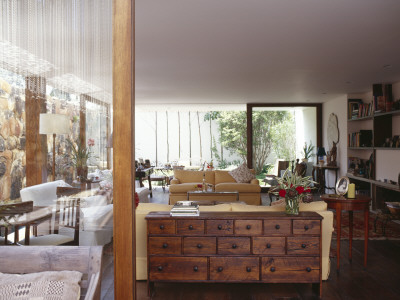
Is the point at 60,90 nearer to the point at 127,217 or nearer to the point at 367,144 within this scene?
the point at 127,217

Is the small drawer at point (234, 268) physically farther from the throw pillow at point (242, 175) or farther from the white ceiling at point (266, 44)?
the throw pillow at point (242, 175)

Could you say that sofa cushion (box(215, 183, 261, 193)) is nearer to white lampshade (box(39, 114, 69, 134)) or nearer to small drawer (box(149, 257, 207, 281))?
small drawer (box(149, 257, 207, 281))

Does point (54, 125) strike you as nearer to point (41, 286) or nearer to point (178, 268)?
point (41, 286)

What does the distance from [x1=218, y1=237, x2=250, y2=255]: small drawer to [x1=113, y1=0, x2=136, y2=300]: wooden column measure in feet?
3.99

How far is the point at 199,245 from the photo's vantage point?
3.28m

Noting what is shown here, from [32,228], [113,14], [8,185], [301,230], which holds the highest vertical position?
[113,14]

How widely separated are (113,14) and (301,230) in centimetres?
239

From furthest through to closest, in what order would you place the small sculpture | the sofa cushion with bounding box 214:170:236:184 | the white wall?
the small sculpture → the white wall → the sofa cushion with bounding box 214:170:236:184

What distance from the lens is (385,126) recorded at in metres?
7.10

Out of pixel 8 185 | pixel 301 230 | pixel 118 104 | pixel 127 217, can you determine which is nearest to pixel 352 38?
pixel 301 230

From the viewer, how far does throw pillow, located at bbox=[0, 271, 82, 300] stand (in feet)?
5.55

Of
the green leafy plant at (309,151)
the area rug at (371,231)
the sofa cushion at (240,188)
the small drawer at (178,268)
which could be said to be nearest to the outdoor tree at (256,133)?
the green leafy plant at (309,151)

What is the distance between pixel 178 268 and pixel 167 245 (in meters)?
0.23

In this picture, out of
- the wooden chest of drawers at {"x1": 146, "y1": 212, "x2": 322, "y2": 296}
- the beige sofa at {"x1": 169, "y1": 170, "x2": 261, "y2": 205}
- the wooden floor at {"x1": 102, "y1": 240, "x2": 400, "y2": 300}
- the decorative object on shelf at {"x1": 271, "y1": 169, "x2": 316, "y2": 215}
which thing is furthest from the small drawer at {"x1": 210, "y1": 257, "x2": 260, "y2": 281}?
the beige sofa at {"x1": 169, "y1": 170, "x2": 261, "y2": 205}
